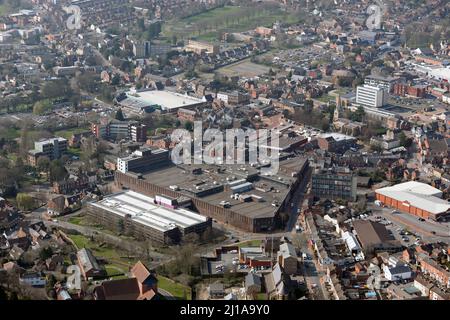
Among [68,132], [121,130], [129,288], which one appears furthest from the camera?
[68,132]

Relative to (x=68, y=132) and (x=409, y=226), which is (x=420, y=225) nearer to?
(x=409, y=226)

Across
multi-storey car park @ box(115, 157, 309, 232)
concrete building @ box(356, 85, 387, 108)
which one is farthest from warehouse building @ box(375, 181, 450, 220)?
concrete building @ box(356, 85, 387, 108)

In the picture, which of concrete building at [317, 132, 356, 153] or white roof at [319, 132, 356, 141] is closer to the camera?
concrete building at [317, 132, 356, 153]

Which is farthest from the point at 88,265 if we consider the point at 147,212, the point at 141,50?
the point at 141,50

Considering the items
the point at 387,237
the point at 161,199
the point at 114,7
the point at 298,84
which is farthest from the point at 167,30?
the point at 387,237

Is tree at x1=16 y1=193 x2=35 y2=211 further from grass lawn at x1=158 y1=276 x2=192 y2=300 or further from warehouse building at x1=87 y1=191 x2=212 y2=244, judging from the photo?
grass lawn at x1=158 y1=276 x2=192 y2=300
